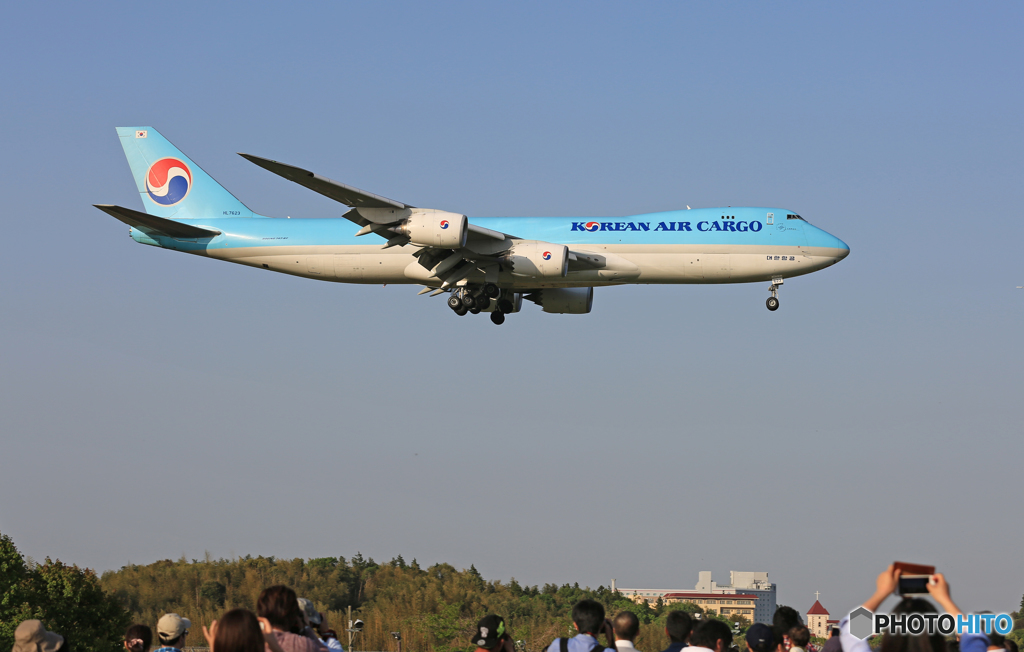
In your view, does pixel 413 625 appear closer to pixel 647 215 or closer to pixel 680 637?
pixel 647 215

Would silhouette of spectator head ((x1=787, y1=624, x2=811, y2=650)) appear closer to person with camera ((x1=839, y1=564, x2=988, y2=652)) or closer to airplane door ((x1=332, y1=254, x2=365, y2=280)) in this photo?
person with camera ((x1=839, y1=564, x2=988, y2=652))

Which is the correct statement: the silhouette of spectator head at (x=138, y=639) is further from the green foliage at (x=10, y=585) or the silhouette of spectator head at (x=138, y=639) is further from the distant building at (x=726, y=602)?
the distant building at (x=726, y=602)

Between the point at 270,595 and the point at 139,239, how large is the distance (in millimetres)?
37505

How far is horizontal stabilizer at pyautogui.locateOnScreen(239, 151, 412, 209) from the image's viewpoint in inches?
1399

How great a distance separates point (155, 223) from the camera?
42.7m

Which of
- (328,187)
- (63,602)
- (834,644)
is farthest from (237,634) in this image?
(63,602)

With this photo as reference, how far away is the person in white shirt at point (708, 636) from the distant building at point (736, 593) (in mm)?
73747

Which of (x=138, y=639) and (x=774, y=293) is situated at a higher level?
(x=774, y=293)

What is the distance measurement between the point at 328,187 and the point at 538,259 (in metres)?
7.78

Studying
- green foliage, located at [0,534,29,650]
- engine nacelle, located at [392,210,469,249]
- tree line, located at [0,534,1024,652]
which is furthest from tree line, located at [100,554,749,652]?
engine nacelle, located at [392,210,469,249]

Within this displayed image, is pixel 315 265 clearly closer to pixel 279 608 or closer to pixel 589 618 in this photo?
pixel 589 618

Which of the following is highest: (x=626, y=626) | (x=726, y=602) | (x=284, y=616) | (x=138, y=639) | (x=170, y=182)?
(x=170, y=182)

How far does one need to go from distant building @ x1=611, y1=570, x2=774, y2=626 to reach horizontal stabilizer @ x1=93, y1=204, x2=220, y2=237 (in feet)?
161

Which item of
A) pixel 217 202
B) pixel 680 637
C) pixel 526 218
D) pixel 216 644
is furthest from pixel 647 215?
pixel 216 644
